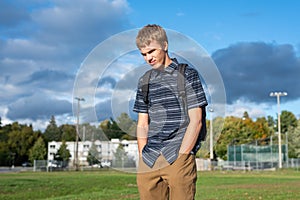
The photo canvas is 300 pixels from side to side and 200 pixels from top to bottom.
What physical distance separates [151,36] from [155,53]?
5.2 inches

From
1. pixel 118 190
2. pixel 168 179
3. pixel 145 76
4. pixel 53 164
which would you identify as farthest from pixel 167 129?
pixel 53 164

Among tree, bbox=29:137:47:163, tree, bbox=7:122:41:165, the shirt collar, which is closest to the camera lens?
the shirt collar

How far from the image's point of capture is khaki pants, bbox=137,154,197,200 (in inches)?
139

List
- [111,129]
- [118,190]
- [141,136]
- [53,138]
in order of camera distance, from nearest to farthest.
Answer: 1. [141,136]
2. [111,129]
3. [118,190]
4. [53,138]

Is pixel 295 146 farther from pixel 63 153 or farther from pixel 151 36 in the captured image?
pixel 151 36

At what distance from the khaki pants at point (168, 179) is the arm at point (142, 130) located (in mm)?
128

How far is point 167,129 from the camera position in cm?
356

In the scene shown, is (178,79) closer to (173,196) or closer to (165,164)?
(165,164)

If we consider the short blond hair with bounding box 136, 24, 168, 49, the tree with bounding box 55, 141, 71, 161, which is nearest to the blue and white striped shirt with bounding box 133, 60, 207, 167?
the short blond hair with bounding box 136, 24, 168, 49

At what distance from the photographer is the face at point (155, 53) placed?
3531mm

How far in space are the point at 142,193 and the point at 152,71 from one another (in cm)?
97

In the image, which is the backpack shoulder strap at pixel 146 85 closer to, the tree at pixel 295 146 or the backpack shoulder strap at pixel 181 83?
the backpack shoulder strap at pixel 181 83

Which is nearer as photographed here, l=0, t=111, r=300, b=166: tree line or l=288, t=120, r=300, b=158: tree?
l=0, t=111, r=300, b=166: tree line

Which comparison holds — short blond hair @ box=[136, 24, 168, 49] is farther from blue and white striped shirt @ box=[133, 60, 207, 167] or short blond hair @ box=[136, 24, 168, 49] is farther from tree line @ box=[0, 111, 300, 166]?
tree line @ box=[0, 111, 300, 166]
